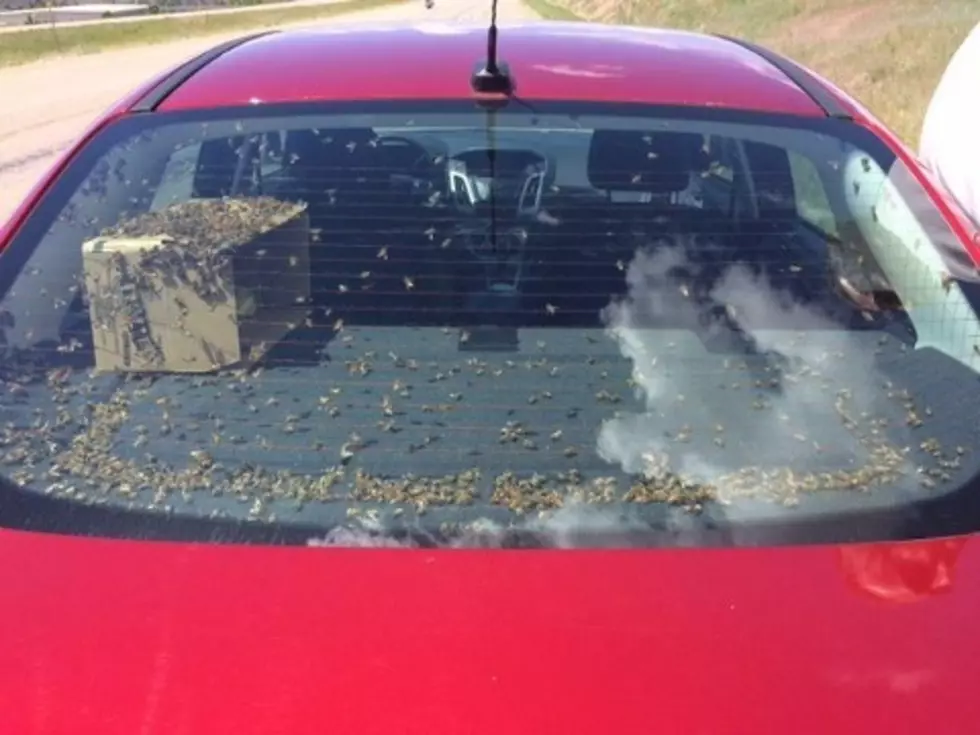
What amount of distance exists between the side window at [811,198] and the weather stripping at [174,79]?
1.30 metres

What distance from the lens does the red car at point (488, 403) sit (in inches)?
60.6

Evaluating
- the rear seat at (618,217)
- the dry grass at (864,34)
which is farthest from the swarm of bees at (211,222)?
the dry grass at (864,34)

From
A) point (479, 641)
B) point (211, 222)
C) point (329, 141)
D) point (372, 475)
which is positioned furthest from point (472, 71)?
point (479, 641)

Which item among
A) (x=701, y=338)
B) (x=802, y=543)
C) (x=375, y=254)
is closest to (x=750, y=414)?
(x=701, y=338)

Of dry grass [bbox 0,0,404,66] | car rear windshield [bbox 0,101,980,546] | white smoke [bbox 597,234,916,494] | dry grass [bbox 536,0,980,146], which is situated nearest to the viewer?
car rear windshield [bbox 0,101,980,546]

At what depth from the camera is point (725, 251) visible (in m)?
2.41

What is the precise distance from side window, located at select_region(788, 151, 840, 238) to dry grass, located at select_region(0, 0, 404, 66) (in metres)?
26.9

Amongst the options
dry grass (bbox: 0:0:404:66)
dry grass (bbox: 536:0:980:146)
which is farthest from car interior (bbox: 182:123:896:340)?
dry grass (bbox: 0:0:404:66)

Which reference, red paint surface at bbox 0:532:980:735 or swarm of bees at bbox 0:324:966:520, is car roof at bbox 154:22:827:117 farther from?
red paint surface at bbox 0:532:980:735

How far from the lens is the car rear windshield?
1920 millimetres

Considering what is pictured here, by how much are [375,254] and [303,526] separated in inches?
26.4

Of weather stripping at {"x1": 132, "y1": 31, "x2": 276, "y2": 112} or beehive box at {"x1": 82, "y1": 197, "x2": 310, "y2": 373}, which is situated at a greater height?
weather stripping at {"x1": 132, "y1": 31, "x2": 276, "y2": 112}

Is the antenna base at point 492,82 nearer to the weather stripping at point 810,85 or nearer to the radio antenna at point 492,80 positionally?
the radio antenna at point 492,80

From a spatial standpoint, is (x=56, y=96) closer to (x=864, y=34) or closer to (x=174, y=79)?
(x=864, y=34)
